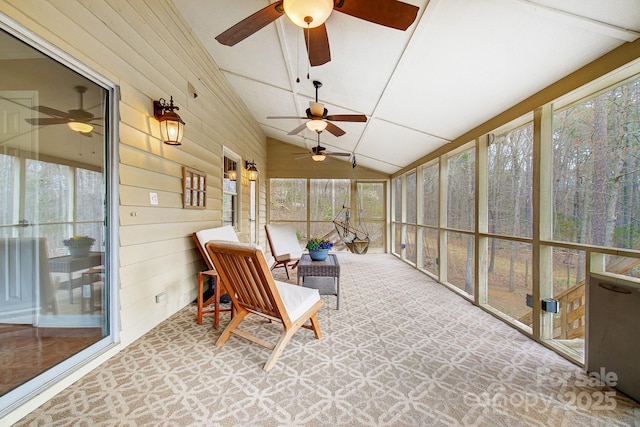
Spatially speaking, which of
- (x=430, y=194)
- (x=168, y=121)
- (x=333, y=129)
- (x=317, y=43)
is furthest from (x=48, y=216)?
(x=430, y=194)

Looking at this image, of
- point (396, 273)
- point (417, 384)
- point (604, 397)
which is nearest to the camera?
point (604, 397)

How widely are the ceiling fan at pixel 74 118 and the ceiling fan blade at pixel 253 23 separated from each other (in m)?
1.16

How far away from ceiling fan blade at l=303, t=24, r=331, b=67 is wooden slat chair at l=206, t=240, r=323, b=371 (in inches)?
65.7

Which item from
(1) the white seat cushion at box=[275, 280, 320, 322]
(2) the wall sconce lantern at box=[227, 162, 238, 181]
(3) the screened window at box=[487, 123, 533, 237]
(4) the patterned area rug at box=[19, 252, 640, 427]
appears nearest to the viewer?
(4) the patterned area rug at box=[19, 252, 640, 427]

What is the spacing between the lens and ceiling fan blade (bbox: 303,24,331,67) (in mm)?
1971

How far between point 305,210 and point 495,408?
267 inches

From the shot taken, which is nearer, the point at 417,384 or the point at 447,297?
the point at 417,384

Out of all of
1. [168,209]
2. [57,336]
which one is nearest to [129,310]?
[57,336]

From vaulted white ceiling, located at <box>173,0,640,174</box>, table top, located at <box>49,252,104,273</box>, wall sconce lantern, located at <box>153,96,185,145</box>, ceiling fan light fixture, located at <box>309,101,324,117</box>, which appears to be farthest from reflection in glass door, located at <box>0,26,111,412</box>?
ceiling fan light fixture, located at <box>309,101,324,117</box>

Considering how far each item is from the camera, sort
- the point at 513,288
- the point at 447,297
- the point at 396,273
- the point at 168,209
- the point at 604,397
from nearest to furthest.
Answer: the point at 604,397 → the point at 168,209 → the point at 513,288 → the point at 447,297 → the point at 396,273

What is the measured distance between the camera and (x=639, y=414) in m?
1.56

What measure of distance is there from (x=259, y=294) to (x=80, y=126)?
189cm

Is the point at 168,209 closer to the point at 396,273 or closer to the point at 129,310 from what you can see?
the point at 129,310

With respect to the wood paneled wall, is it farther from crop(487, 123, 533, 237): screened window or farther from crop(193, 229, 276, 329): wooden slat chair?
crop(487, 123, 533, 237): screened window
